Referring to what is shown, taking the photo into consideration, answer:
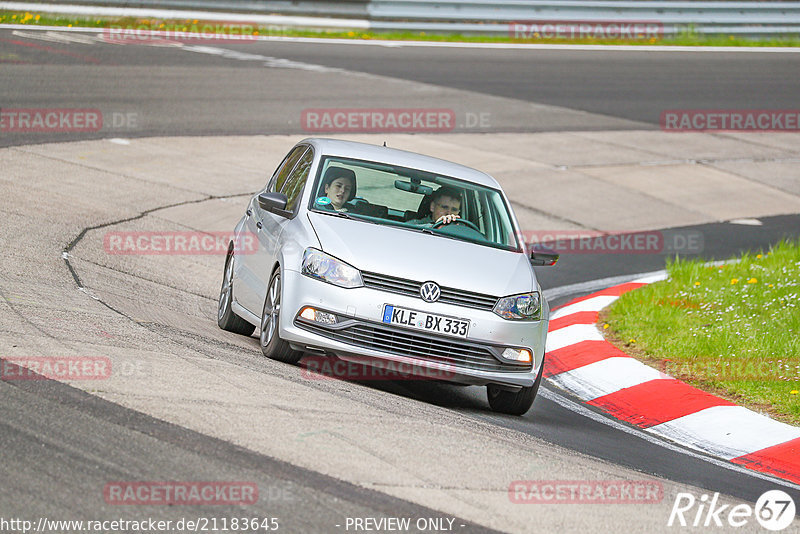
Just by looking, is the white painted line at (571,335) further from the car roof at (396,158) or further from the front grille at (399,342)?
the front grille at (399,342)

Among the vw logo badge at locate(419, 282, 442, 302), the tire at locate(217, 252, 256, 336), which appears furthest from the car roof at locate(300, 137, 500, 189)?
the vw logo badge at locate(419, 282, 442, 302)

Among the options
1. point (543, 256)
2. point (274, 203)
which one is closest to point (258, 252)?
point (274, 203)

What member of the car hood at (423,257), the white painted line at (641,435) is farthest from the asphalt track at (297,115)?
the car hood at (423,257)

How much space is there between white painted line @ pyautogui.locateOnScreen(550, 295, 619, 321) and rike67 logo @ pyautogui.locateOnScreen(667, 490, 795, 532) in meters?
5.28

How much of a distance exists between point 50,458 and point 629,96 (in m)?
20.8

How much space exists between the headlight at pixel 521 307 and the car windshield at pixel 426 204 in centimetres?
74

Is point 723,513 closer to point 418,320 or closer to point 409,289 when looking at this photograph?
point 418,320

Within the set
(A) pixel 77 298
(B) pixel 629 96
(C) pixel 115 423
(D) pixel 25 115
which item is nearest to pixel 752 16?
(B) pixel 629 96

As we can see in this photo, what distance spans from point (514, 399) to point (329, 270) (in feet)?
5.17

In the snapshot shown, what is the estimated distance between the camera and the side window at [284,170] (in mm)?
9344

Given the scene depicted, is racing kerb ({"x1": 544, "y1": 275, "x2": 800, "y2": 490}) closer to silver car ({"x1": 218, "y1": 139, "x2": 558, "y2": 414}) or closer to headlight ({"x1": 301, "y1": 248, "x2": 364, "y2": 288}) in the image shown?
silver car ({"x1": 218, "y1": 139, "x2": 558, "y2": 414})

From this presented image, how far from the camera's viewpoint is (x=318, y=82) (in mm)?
21469

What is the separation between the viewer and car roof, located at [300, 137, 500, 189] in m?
8.81

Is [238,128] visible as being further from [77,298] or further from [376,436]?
[376,436]
